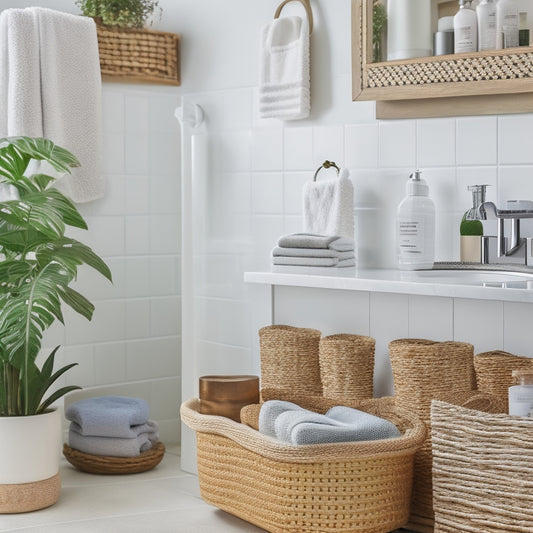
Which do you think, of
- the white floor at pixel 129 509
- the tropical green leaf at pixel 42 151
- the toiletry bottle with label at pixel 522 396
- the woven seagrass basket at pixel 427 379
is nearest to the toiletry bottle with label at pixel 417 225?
the woven seagrass basket at pixel 427 379

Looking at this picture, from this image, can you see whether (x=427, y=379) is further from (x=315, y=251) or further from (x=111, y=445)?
(x=111, y=445)

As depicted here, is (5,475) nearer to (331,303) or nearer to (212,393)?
(212,393)

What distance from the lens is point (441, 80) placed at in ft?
8.01

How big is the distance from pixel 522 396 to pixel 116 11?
6.30 feet

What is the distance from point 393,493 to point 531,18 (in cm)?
114

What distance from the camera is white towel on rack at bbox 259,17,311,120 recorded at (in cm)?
280

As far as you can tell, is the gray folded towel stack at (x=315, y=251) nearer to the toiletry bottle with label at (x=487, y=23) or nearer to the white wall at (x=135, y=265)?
the toiletry bottle with label at (x=487, y=23)

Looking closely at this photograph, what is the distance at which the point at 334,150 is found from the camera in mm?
2789

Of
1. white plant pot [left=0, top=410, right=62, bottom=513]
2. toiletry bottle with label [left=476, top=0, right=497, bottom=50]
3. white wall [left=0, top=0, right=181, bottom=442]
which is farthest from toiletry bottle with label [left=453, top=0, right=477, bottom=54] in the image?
white plant pot [left=0, top=410, right=62, bottom=513]

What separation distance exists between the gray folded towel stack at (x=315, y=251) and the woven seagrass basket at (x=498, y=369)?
500 mm

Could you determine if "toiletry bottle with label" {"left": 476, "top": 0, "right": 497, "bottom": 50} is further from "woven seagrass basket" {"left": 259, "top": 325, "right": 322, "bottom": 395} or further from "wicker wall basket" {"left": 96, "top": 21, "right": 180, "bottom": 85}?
"wicker wall basket" {"left": 96, "top": 21, "right": 180, "bottom": 85}

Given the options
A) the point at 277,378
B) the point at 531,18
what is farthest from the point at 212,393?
the point at 531,18

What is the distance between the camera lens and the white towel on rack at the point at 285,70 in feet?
9.20

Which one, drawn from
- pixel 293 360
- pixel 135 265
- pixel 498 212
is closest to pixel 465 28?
pixel 498 212
